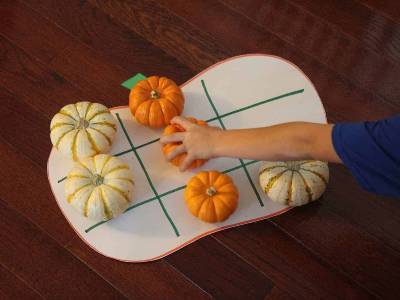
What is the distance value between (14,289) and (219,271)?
525mm

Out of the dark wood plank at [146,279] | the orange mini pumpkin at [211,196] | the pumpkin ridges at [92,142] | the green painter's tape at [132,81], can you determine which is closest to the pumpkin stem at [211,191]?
the orange mini pumpkin at [211,196]

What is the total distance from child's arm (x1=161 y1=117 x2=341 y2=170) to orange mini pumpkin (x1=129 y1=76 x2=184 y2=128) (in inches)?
6.0

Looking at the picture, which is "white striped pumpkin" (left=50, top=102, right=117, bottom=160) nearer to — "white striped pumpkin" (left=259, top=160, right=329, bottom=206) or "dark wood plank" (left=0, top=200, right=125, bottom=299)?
"dark wood plank" (left=0, top=200, right=125, bottom=299)

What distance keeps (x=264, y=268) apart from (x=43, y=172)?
2.16ft

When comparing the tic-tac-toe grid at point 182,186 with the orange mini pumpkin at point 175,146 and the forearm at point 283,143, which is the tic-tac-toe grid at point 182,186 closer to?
the orange mini pumpkin at point 175,146

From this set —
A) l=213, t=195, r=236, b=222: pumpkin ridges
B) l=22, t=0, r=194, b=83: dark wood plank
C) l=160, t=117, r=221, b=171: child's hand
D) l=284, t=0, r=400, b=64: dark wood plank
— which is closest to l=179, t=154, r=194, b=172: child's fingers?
l=160, t=117, r=221, b=171: child's hand

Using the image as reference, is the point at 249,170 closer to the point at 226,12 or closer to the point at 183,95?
the point at 183,95

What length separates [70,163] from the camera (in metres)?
1.32

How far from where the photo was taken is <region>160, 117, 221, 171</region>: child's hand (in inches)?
43.7

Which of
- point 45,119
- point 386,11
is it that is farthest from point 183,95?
point 386,11

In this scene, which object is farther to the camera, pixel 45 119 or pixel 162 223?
pixel 45 119

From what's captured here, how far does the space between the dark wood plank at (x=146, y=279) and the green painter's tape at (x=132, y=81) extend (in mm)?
501

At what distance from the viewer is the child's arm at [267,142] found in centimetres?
93

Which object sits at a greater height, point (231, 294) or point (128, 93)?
point (128, 93)
